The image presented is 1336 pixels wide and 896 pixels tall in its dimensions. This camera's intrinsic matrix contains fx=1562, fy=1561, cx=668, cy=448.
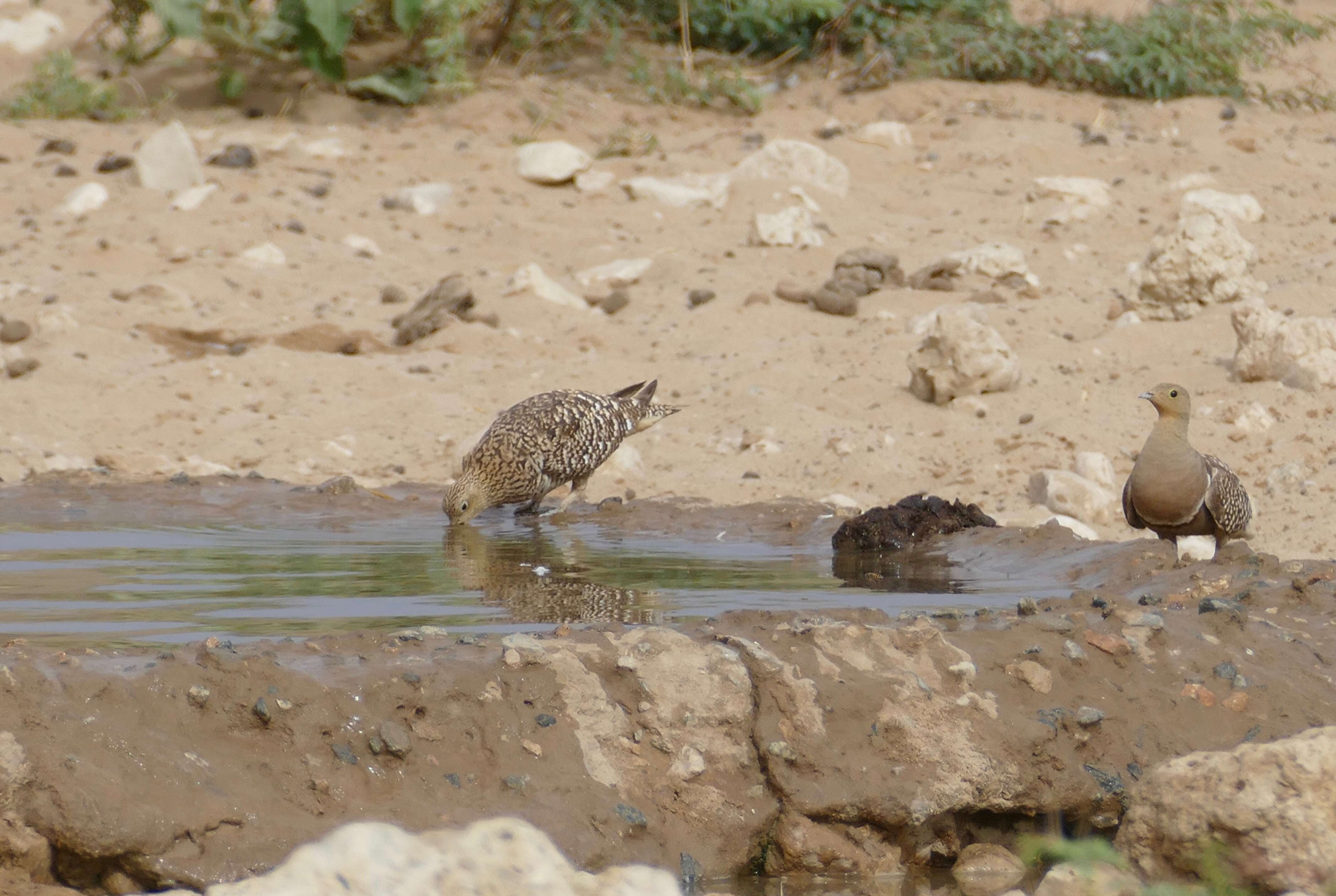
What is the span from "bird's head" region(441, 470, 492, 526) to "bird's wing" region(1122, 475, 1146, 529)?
3017 millimetres

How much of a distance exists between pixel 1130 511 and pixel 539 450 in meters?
2.94

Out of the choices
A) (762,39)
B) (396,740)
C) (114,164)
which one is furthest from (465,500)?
(762,39)

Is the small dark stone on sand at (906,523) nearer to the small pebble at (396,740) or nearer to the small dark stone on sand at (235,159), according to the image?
the small pebble at (396,740)

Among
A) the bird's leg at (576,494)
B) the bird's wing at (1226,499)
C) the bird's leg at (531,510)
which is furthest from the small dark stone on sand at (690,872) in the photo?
the bird's leg at (531,510)

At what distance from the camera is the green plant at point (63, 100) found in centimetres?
1330

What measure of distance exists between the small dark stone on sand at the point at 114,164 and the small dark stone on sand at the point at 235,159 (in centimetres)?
62

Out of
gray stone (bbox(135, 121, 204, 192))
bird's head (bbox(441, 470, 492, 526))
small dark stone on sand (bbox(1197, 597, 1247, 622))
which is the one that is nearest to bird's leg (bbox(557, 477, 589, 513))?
bird's head (bbox(441, 470, 492, 526))

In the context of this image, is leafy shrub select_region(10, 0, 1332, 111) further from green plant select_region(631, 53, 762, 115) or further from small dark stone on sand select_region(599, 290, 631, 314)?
small dark stone on sand select_region(599, 290, 631, 314)

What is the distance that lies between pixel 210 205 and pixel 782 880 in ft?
30.2

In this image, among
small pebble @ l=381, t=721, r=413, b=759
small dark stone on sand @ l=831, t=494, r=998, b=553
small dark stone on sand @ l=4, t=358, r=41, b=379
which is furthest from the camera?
small dark stone on sand @ l=4, t=358, r=41, b=379

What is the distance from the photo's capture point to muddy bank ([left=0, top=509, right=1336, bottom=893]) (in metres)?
3.24

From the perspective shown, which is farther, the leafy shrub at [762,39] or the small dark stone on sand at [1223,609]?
the leafy shrub at [762,39]

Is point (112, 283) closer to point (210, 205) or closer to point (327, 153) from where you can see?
point (210, 205)

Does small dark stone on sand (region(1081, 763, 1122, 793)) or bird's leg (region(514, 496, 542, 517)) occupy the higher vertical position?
small dark stone on sand (region(1081, 763, 1122, 793))
